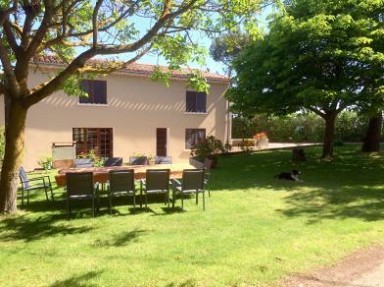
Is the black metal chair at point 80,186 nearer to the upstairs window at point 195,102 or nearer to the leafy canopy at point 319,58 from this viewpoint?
the leafy canopy at point 319,58

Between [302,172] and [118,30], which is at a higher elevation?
[118,30]

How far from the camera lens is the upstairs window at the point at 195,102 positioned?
82.6ft

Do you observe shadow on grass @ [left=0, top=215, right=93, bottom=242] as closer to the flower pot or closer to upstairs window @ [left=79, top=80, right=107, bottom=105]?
upstairs window @ [left=79, top=80, right=107, bottom=105]

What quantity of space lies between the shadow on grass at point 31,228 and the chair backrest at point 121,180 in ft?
4.42

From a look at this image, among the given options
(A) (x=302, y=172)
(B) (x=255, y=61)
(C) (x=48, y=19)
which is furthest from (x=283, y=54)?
(C) (x=48, y=19)

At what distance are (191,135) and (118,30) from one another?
14.5 m

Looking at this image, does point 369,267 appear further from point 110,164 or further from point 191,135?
point 191,135

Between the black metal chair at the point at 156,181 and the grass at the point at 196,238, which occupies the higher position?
the black metal chair at the point at 156,181

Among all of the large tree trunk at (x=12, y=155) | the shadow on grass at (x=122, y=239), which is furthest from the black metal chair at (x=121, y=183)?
the large tree trunk at (x=12, y=155)

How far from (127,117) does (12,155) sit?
14211mm

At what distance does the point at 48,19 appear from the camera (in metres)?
8.59

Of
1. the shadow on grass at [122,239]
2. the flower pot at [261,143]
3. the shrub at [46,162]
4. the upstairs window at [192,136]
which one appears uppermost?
the upstairs window at [192,136]

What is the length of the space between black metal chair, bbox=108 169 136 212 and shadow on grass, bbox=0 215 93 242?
126 centimetres

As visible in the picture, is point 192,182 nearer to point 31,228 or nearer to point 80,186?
point 80,186
